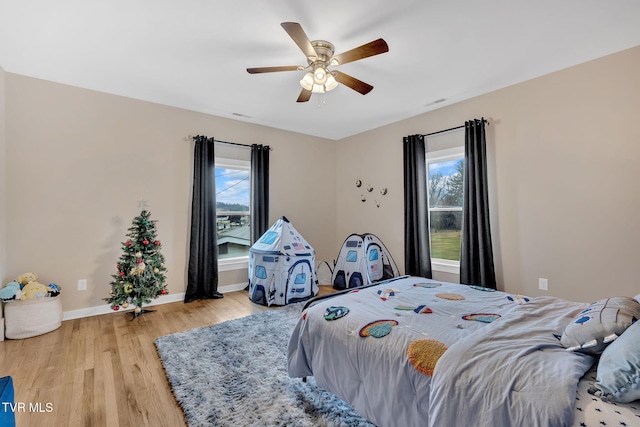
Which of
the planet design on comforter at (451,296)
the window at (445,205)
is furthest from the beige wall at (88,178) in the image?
the planet design on comforter at (451,296)

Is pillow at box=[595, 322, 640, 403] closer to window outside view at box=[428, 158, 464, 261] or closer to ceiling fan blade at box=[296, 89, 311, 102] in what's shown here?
ceiling fan blade at box=[296, 89, 311, 102]

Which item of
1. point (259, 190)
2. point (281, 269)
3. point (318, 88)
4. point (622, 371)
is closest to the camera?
point (622, 371)

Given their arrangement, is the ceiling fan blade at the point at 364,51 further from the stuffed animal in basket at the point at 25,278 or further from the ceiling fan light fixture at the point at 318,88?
the stuffed animal in basket at the point at 25,278

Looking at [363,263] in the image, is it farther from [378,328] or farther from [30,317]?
[30,317]

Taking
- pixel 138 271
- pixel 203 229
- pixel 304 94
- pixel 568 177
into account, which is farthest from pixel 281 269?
pixel 568 177

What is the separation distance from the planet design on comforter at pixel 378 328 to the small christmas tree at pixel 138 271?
2824mm

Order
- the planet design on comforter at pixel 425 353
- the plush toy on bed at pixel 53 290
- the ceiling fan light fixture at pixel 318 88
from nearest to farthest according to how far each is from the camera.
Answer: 1. the planet design on comforter at pixel 425 353
2. the ceiling fan light fixture at pixel 318 88
3. the plush toy on bed at pixel 53 290

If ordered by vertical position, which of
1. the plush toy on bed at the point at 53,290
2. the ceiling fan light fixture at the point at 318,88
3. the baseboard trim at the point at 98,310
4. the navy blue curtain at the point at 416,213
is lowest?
the baseboard trim at the point at 98,310

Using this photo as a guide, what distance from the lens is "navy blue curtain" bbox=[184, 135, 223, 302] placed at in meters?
3.94

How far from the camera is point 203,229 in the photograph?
13.1ft

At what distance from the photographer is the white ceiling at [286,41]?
208cm

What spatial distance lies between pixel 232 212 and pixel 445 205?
3.22 metres

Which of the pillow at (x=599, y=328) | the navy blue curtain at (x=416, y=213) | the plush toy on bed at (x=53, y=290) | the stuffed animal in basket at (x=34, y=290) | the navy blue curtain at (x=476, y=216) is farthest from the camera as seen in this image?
the navy blue curtain at (x=416, y=213)

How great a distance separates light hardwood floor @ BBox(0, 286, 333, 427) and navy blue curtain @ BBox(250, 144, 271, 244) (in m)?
1.47
